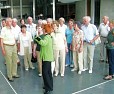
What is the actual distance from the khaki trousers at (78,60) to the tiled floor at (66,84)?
244 millimetres

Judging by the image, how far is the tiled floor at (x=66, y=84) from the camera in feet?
18.7

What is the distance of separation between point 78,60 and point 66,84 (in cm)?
119

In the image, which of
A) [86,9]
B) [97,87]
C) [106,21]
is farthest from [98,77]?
[86,9]

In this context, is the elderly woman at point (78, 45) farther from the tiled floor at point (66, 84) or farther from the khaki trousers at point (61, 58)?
the khaki trousers at point (61, 58)

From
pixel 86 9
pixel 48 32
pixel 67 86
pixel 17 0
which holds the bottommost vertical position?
pixel 67 86

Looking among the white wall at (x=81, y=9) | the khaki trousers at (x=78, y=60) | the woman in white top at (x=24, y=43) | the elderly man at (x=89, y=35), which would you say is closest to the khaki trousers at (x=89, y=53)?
the elderly man at (x=89, y=35)

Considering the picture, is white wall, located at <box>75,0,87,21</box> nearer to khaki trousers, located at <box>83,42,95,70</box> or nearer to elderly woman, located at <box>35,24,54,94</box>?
khaki trousers, located at <box>83,42,95,70</box>

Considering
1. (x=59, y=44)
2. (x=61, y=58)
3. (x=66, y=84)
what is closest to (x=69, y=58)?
(x=61, y=58)

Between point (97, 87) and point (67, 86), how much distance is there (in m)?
0.74

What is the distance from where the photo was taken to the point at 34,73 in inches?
288

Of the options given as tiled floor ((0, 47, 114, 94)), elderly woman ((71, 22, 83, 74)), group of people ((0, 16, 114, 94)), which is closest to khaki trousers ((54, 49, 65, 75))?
group of people ((0, 16, 114, 94))

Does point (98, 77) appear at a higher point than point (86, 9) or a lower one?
lower

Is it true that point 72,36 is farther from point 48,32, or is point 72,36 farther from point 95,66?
point 48,32

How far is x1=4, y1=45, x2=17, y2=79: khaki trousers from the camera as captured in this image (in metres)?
6.32
